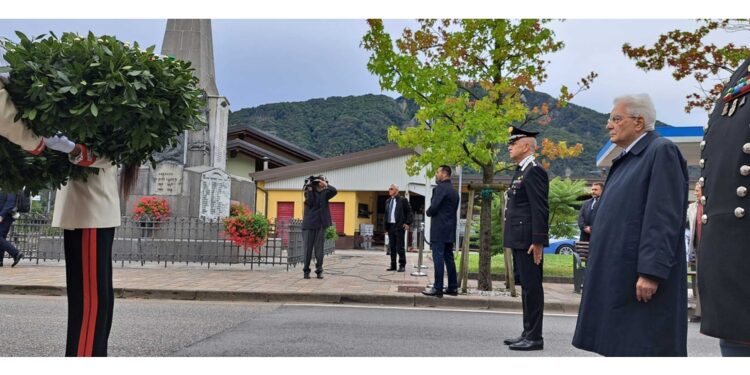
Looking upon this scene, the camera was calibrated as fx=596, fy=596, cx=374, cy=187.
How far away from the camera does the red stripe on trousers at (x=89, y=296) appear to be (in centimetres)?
325

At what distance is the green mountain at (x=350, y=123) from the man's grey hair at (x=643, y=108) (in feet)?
150

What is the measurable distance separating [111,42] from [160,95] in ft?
1.21

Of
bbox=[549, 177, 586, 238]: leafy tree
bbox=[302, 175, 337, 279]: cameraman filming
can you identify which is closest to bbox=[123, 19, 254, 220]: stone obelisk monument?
bbox=[302, 175, 337, 279]: cameraman filming

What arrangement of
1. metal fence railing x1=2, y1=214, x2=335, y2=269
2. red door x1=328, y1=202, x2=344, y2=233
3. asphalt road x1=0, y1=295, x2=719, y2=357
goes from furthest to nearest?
red door x1=328, y1=202, x2=344, y2=233 → metal fence railing x1=2, y1=214, x2=335, y2=269 → asphalt road x1=0, y1=295, x2=719, y2=357

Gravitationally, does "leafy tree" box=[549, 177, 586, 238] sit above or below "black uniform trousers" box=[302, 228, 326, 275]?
above

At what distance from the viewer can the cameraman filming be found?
1102 cm

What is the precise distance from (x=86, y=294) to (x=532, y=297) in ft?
11.7

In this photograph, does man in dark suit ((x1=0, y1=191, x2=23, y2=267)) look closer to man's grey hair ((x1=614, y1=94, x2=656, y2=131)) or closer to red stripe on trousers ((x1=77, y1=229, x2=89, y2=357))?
red stripe on trousers ((x1=77, y1=229, x2=89, y2=357))

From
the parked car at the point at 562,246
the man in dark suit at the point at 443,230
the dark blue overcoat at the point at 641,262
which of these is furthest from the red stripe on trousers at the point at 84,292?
the parked car at the point at 562,246

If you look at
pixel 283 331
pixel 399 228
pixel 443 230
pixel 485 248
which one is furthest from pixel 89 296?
pixel 399 228

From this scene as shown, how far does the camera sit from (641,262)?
9.73ft

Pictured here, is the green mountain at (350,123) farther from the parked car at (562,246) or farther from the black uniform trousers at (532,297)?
the black uniform trousers at (532,297)

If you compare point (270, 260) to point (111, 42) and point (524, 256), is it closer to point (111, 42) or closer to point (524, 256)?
point (524, 256)

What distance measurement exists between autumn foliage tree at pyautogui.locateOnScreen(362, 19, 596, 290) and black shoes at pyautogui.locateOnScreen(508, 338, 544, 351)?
5061 mm
